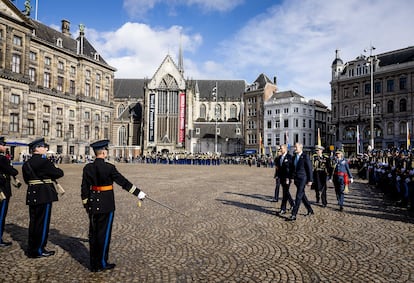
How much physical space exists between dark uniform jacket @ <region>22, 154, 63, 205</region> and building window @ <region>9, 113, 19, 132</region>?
128ft

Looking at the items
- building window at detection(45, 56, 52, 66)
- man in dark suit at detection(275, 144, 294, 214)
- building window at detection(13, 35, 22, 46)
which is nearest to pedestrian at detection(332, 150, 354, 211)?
man in dark suit at detection(275, 144, 294, 214)

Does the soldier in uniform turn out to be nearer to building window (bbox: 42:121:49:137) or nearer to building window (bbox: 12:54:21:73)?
building window (bbox: 12:54:21:73)

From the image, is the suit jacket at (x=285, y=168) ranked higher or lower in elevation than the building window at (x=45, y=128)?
lower

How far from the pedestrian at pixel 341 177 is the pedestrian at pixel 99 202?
24.3ft

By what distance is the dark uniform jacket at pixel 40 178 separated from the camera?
530cm

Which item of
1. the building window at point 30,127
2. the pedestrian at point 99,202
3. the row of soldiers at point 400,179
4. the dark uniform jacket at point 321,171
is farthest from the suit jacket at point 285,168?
the building window at point 30,127

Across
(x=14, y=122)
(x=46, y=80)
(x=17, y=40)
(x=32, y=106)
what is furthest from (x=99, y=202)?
(x=46, y=80)

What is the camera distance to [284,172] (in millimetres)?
9656

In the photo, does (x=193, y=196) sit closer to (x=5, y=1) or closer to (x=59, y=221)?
(x=59, y=221)

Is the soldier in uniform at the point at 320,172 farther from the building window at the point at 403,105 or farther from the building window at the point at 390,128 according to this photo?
the building window at the point at 403,105

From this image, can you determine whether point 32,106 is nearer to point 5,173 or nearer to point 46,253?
point 5,173

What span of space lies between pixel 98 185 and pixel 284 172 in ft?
21.0

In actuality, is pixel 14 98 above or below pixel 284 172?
above

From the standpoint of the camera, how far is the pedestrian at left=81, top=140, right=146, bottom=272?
15.6ft
